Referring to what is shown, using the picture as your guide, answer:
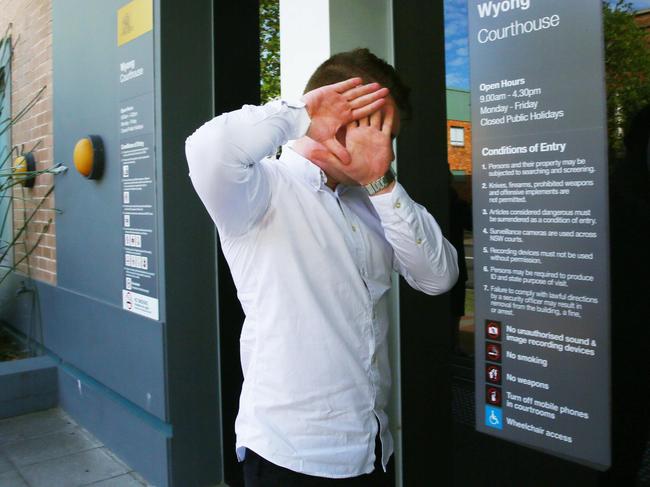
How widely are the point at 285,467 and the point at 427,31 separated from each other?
1845 mm

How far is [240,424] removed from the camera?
1.86 meters

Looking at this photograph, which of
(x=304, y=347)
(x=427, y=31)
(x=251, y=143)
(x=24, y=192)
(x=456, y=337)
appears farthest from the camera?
(x=24, y=192)

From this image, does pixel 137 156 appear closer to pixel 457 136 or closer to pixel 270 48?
pixel 457 136

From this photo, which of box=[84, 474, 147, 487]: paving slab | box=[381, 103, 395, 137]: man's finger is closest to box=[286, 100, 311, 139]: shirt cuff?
box=[381, 103, 395, 137]: man's finger

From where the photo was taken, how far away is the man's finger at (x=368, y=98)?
5.47ft

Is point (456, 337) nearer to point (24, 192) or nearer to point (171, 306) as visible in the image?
point (171, 306)

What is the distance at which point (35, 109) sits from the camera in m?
5.96

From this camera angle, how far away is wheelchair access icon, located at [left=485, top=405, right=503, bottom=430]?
81.4 inches

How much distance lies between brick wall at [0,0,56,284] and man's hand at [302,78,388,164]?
175 inches

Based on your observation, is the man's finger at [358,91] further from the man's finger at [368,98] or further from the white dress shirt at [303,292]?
the white dress shirt at [303,292]

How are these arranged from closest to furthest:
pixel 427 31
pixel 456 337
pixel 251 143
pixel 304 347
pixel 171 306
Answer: pixel 251 143 < pixel 304 347 < pixel 456 337 < pixel 427 31 < pixel 171 306

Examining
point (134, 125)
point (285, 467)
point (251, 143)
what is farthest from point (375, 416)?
point (134, 125)

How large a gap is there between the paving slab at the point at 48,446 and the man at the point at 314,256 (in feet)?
11.1

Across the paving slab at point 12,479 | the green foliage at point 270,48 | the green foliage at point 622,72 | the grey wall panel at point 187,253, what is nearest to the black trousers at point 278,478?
the green foliage at point 622,72
